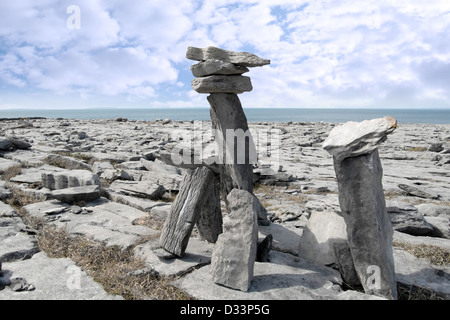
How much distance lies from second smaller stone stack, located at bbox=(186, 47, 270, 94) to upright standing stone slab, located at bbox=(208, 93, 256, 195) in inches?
10.5

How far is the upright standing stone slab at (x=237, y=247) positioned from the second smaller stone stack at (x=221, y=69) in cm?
179

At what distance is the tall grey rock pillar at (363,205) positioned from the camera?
4.04 metres

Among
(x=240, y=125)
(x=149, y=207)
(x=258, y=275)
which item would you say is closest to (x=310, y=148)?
(x=149, y=207)

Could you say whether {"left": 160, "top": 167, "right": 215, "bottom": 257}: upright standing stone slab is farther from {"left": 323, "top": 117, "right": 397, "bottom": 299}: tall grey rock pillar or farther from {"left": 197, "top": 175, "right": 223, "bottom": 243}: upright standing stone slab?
{"left": 323, "top": 117, "right": 397, "bottom": 299}: tall grey rock pillar

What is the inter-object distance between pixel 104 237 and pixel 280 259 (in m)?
3.36

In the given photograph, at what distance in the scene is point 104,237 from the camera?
6.31 m

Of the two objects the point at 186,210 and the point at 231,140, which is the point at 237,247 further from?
the point at 231,140

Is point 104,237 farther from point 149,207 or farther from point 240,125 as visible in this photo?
point 240,125

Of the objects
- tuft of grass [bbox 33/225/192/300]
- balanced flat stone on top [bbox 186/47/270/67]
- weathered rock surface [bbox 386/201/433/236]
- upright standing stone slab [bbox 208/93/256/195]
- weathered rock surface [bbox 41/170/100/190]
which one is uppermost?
balanced flat stone on top [bbox 186/47/270/67]

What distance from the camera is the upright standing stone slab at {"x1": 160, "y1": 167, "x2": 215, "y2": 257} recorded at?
536cm

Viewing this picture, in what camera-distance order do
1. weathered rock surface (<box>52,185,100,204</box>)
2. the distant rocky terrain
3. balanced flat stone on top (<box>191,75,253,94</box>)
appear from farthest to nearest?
weathered rock surface (<box>52,185,100,204</box>)
balanced flat stone on top (<box>191,75,253,94</box>)
the distant rocky terrain

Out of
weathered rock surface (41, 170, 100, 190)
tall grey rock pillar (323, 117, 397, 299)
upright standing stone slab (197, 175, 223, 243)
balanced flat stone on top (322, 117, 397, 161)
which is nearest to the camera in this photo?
balanced flat stone on top (322, 117, 397, 161)

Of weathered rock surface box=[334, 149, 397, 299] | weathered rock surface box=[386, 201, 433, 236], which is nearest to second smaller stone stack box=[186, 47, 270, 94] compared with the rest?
weathered rock surface box=[334, 149, 397, 299]

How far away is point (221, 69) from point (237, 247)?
9.05 feet
